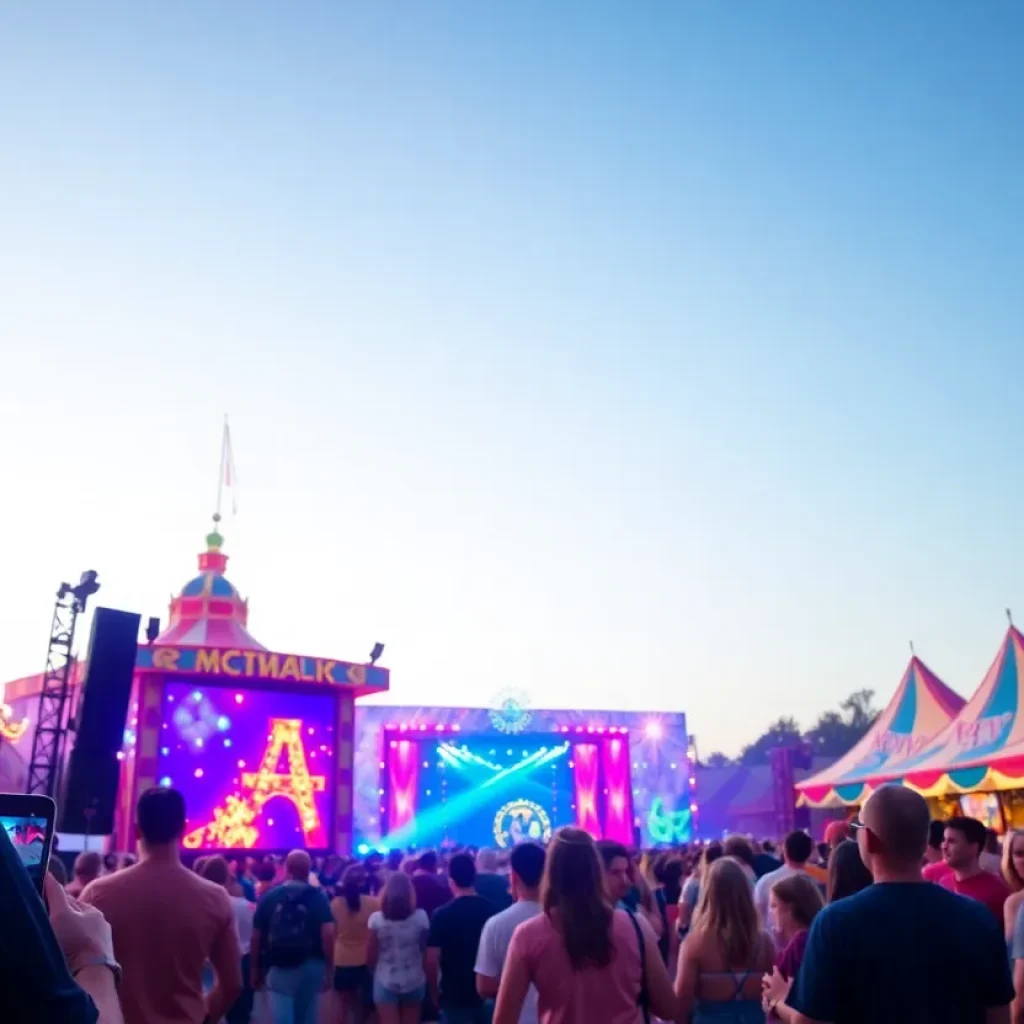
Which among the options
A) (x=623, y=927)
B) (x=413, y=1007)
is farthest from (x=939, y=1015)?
(x=413, y=1007)


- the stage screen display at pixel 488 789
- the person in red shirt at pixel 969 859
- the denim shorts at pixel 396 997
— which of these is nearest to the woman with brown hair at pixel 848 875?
the person in red shirt at pixel 969 859

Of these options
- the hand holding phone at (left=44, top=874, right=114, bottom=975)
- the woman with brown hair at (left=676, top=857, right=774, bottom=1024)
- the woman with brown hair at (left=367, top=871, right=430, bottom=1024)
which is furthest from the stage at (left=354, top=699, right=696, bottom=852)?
the hand holding phone at (left=44, top=874, right=114, bottom=975)

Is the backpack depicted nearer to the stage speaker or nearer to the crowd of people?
the crowd of people

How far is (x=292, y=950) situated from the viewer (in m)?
7.79

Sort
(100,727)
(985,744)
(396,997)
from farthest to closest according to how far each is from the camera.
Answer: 1. (985,744)
2. (100,727)
3. (396,997)

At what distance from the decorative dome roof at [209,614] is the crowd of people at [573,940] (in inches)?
772

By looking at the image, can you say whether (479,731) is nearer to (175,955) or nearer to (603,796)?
(603,796)

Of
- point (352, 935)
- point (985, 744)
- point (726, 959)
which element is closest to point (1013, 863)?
point (726, 959)

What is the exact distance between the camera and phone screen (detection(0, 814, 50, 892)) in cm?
200

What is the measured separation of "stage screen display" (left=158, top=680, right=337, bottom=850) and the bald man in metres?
17.0

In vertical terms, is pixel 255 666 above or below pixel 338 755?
above

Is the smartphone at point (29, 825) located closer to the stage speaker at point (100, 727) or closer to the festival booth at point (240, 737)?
the stage speaker at point (100, 727)

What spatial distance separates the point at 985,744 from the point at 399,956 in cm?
1514

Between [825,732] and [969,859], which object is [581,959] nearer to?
[969,859]
